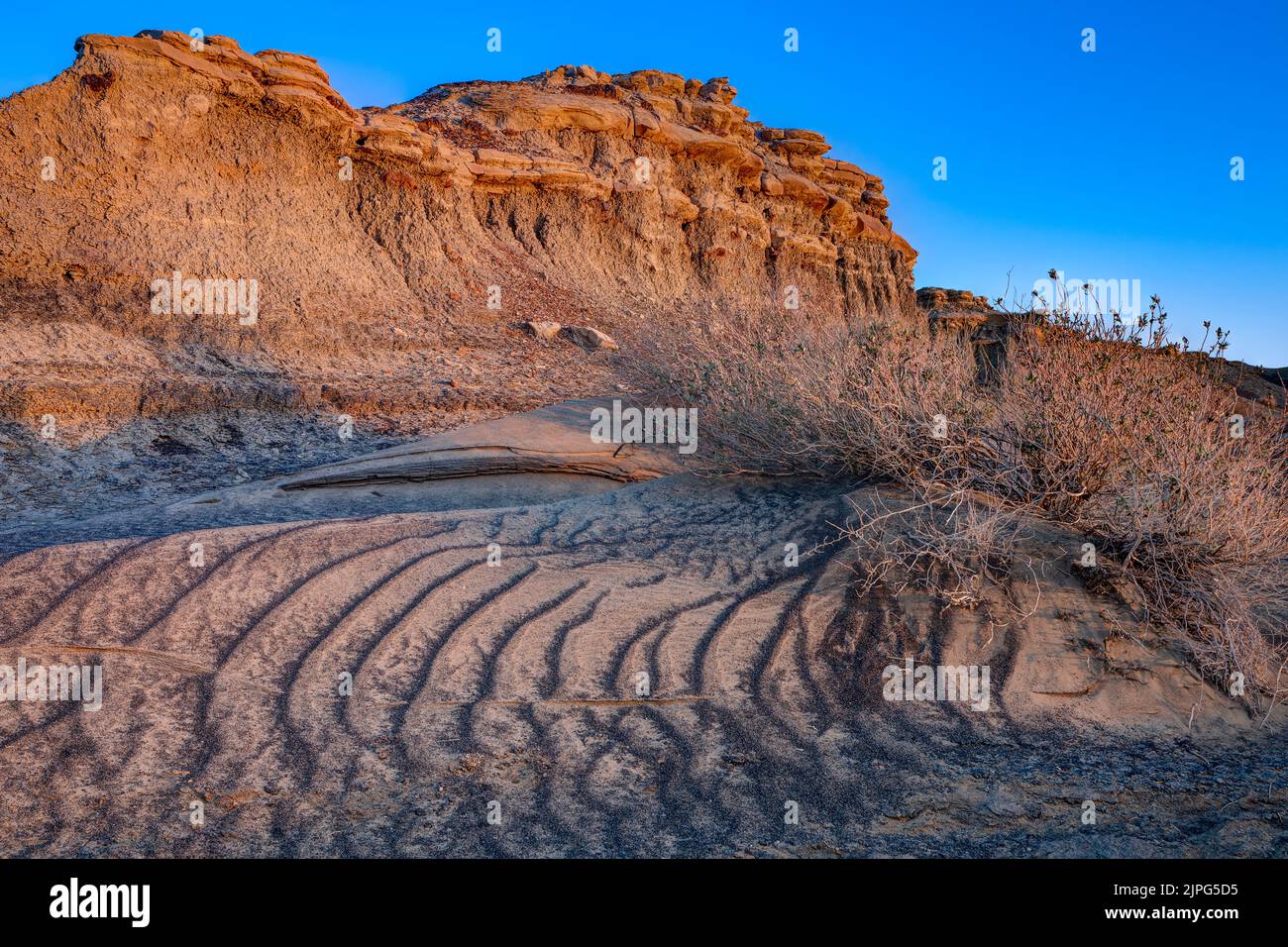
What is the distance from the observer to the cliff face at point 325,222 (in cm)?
862

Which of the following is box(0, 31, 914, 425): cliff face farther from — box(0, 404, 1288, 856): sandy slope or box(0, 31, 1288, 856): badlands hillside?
box(0, 404, 1288, 856): sandy slope

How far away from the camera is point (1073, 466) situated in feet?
13.7

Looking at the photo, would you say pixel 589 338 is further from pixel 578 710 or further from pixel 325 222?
pixel 578 710

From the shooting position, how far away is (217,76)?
33.2 ft

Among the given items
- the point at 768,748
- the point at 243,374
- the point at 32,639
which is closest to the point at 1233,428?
the point at 768,748

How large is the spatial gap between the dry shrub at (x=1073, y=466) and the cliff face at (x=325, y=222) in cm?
419

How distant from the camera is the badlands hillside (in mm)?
2693

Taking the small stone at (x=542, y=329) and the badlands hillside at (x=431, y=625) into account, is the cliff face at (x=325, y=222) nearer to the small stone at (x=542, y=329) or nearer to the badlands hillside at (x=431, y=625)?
the badlands hillside at (x=431, y=625)

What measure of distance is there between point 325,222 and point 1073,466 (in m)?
9.49

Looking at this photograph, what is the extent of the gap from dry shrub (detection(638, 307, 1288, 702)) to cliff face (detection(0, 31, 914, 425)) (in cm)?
419

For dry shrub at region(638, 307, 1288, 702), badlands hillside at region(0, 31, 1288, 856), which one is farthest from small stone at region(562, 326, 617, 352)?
dry shrub at region(638, 307, 1288, 702)

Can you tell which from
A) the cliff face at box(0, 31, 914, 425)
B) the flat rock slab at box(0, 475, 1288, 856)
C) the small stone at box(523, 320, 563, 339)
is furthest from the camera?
the small stone at box(523, 320, 563, 339)

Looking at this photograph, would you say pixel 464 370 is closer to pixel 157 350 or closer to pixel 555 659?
pixel 157 350

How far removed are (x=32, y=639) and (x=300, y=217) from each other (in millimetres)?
8307
